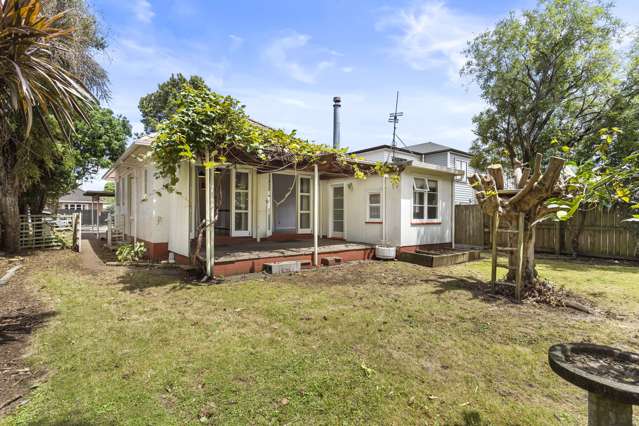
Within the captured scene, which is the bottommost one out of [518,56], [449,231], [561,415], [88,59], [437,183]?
[561,415]

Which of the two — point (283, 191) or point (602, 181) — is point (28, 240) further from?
point (602, 181)

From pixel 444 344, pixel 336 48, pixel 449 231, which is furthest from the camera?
pixel 449 231

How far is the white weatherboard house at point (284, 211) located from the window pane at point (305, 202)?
0.12ft

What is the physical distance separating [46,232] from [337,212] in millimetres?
10461

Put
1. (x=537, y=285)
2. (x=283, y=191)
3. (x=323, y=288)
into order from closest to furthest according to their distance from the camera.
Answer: (x=537, y=285), (x=323, y=288), (x=283, y=191)

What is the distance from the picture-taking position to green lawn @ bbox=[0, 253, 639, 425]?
2.39 meters

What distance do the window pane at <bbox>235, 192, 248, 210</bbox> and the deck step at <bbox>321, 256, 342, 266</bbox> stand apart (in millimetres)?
3005

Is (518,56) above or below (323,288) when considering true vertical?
above

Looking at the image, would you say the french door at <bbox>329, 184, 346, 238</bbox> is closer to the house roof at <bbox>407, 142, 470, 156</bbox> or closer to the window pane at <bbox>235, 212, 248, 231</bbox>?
the window pane at <bbox>235, 212, 248, 231</bbox>

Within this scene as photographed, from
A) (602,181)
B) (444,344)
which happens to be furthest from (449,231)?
(602,181)

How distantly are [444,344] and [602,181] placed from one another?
9.19ft

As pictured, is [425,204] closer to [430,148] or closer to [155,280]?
[155,280]

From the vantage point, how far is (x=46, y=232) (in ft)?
35.9

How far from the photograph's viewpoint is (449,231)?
11.6 meters
